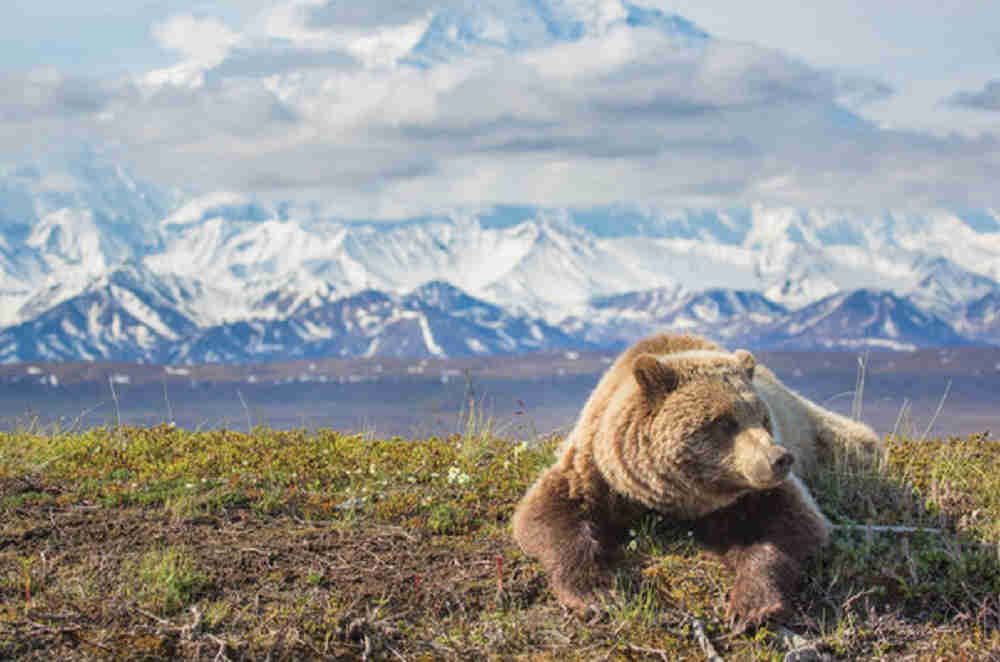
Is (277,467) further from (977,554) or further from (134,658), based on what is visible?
(977,554)

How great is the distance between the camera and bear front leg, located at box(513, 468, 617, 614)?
25.3 feet

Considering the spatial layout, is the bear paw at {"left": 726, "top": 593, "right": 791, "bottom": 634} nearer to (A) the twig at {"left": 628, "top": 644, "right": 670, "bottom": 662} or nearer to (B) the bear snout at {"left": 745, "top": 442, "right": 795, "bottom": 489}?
(A) the twig at {"left": 628, "top": 644, "right": 670, "bottom": 662}

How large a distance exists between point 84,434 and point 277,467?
10.9ft

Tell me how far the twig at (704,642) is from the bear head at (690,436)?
913mm

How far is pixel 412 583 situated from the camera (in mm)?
7883

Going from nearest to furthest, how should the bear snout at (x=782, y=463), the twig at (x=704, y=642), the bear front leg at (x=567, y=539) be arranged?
the bear snout at (x=782, y=463), the twig at (x=704, y=642), the bear front leg at (x=567, y=539)

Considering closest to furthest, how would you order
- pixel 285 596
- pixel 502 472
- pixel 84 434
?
1. pixel 285 596
2. pixel 502 472
3. pixel 84 434

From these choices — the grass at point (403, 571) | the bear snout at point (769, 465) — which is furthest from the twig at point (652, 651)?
the bear snout at point (769, 465)

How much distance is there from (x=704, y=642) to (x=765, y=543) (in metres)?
0.95

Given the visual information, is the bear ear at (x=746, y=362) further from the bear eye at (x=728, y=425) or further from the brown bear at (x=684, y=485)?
the bear eye at (x=728, y=425)

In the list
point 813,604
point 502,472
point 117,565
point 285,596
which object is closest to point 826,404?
point 502,472

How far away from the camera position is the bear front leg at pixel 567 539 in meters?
7.71

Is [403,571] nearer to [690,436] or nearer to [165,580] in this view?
[165,580]

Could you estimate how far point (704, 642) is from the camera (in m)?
7.22
